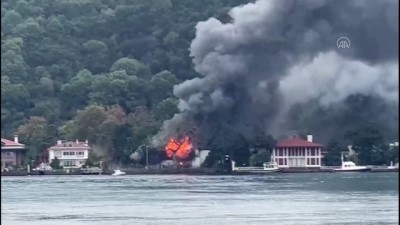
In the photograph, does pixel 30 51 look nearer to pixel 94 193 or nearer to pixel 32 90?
pixel 32 90

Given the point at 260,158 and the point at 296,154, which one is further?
the point at 296,154

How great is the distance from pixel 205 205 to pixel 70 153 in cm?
4684

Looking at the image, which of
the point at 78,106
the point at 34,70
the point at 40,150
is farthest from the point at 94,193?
the point at 34,70

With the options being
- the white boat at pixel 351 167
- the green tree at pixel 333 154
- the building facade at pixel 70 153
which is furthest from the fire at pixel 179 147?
the building facade at pixel 70 153

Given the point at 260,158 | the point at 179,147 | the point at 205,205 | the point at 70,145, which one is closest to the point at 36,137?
the point at 70,145

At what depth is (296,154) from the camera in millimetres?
75062

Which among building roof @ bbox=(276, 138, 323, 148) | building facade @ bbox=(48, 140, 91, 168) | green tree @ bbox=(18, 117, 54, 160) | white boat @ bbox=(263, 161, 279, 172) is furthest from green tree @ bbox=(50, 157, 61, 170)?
building roof @ bbox=(276, 138, 323, 148)

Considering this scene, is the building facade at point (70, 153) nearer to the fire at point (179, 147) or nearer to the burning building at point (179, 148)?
the burning building at point (179, 148)

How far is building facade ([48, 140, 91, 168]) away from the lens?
82375mm

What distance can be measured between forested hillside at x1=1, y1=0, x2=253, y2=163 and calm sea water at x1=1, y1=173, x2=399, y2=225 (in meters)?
29.3

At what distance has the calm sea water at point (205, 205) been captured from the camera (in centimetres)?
3128

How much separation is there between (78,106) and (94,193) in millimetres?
45637

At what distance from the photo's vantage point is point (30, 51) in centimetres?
10275

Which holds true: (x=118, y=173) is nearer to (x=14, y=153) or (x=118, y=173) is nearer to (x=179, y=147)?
(x=179, y=147)
